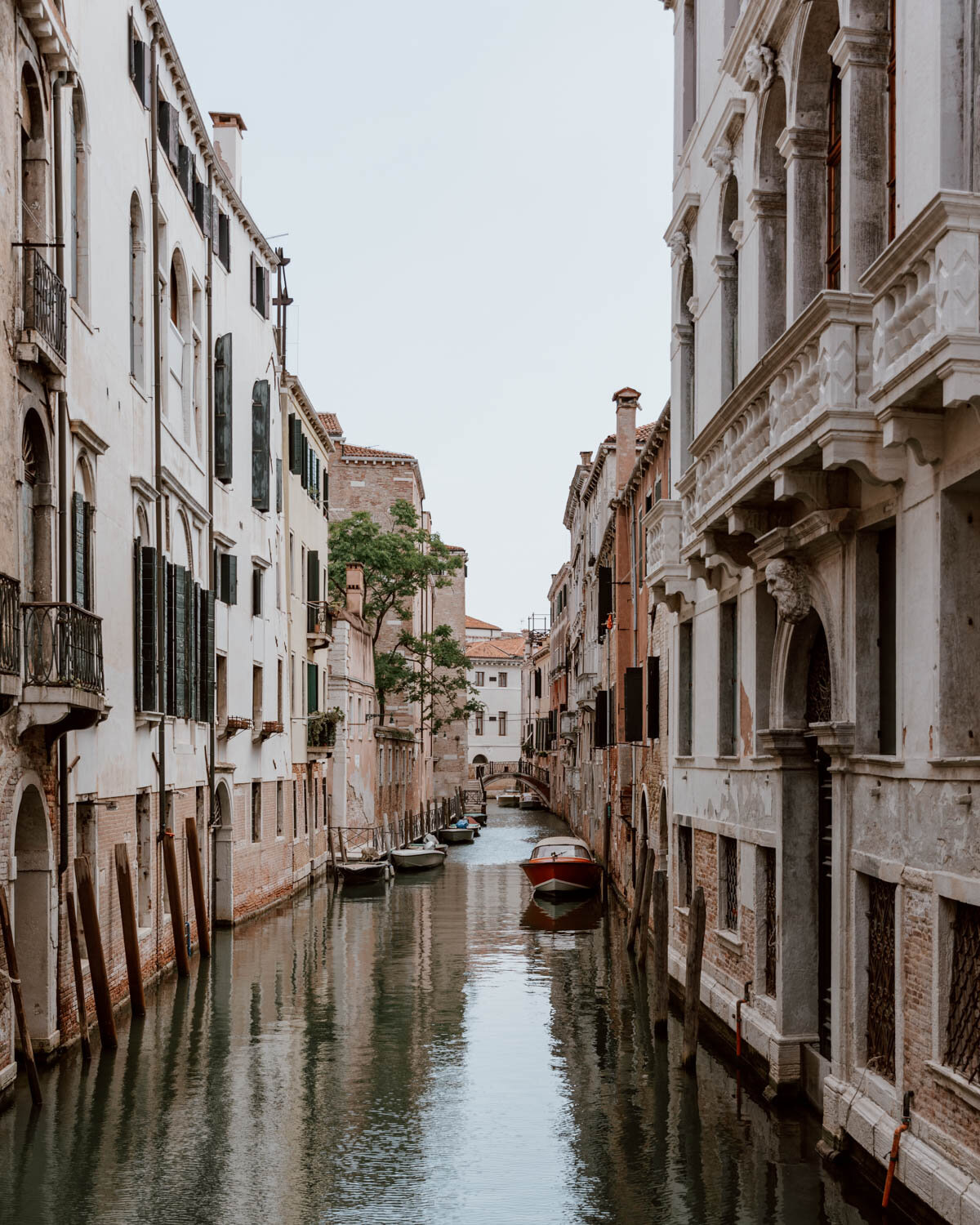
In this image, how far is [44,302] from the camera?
1102 centimetres

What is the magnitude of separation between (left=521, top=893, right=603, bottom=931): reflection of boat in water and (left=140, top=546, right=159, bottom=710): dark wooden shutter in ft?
33.2

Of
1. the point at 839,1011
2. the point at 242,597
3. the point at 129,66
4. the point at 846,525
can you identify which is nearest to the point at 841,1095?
the point at 839,1011

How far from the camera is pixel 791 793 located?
35.5 ft

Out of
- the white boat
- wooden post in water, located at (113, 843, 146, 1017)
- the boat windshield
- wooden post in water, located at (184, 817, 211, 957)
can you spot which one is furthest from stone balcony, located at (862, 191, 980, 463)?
the white boat

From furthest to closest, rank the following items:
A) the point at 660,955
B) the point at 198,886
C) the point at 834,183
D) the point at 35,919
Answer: the point at 198,886 → the point at 660,955 → the point at 35,919 → the point at 834,183

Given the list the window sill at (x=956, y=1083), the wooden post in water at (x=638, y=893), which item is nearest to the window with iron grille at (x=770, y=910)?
the window sill at (x=956, y=1083)

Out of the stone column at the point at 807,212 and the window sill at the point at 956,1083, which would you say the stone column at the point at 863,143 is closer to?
the stone column at the point at 807,212

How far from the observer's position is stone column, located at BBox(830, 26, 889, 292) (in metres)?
8.85

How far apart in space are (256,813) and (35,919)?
12.7 metres

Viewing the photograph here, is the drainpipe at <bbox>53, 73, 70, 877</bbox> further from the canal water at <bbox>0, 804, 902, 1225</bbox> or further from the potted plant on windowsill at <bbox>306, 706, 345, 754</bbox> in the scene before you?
the potted plant on windowsill at <bbox>306, 706, 345, 754</bbox>

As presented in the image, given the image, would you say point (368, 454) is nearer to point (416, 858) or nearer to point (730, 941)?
point (416, 858)

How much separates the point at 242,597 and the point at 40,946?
12.3 metres

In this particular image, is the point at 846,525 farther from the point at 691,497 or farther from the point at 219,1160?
the point at 219,1160

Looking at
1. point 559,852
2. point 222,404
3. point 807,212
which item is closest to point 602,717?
point 559,852
